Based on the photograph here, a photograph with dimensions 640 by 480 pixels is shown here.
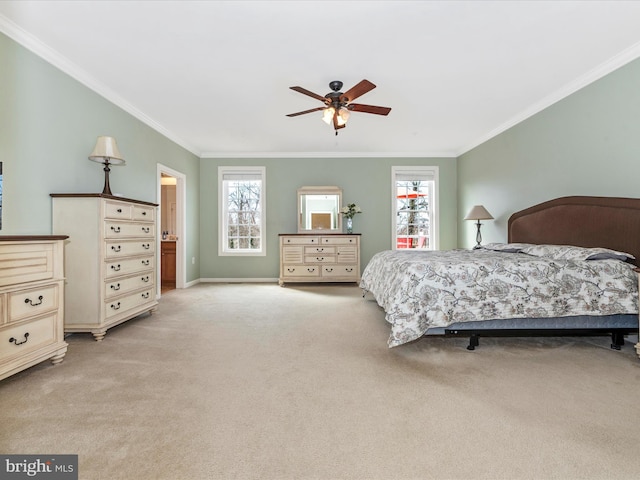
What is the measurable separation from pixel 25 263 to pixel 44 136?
4.27ft

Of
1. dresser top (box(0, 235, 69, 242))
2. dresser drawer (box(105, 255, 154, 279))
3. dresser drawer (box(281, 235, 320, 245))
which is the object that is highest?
dresser top (box(0, 235, 69, 242))

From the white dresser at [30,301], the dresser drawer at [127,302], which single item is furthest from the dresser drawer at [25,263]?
the dresser drawer at [127,302]

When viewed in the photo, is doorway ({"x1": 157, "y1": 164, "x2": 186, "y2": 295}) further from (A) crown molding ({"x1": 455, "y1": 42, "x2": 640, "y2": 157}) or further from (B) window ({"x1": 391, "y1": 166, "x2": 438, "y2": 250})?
(A) crown molding ({"x1": 455, "y1": 42, "x2": 640, "y2": 157})

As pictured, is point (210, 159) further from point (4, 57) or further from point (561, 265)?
point (561, 265)

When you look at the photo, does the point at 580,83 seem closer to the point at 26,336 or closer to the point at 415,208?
the point at 415,208

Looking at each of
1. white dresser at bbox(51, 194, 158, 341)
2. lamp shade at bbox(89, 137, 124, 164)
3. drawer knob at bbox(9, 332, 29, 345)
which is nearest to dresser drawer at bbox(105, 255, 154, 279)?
white dresser at bbox(51, 194, 158, 341)

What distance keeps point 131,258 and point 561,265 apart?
Result: 386 centimetres

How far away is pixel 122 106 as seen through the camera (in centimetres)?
392

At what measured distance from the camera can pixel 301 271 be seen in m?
5.97

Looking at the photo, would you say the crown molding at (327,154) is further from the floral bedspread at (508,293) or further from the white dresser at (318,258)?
the floral bedspread at (508,293)

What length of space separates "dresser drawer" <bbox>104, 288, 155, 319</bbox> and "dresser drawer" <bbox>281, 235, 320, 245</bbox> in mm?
2647

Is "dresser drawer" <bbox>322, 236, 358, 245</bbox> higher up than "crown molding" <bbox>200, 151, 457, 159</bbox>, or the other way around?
"crown molding" <bbox>200, 151, 457, 159</bbox>

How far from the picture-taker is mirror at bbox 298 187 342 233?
6387 millimetres

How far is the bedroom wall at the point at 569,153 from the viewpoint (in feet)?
9.75
